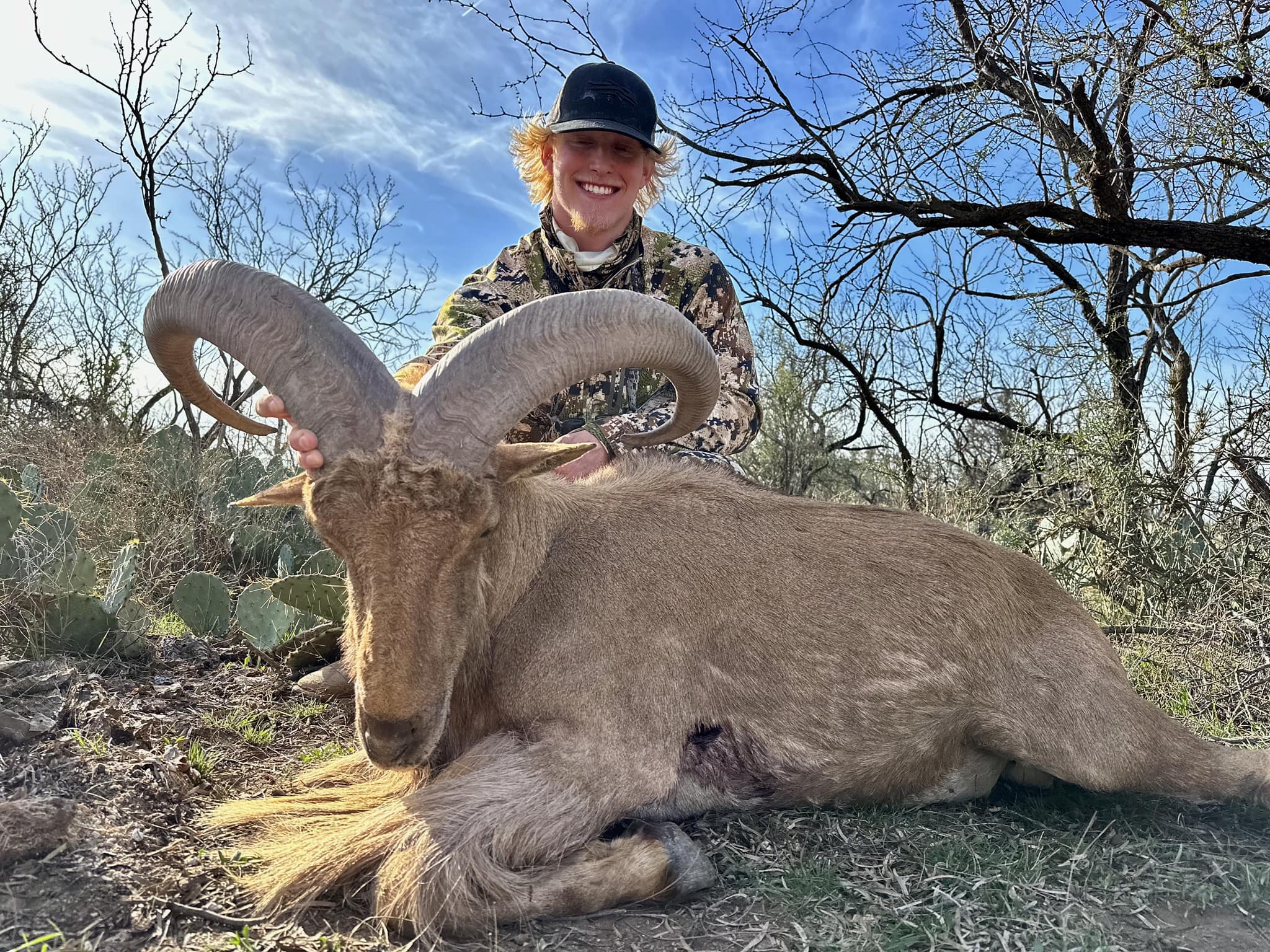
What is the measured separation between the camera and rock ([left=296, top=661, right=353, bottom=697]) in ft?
16.1

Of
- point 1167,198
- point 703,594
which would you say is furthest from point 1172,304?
point 703,594

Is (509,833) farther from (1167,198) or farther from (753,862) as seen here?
(1167,198)

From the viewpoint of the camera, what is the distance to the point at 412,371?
3.94 metres

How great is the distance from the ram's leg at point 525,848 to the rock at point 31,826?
3.49ft

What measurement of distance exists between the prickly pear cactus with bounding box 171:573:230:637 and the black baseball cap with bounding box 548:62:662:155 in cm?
373

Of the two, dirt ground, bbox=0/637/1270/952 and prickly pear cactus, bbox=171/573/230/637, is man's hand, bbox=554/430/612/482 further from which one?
prickly pear cactus, bbox=171/573/230/637

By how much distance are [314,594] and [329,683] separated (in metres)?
1.02

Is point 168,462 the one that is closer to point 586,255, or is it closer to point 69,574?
point 69,574

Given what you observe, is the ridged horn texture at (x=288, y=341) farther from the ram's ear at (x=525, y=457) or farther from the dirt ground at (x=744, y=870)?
the dirt ground at (x=744, y=870)

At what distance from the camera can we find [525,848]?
9.82 feet

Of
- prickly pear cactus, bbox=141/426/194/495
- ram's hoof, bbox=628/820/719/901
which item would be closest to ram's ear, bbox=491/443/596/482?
ram's hoof, bbox=628/820/719/901

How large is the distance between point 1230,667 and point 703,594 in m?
3.46

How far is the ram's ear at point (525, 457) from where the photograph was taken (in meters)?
3.24

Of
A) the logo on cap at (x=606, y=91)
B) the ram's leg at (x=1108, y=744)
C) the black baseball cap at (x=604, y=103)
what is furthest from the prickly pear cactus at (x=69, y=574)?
the ram's leg at (x=1108, y=744)
